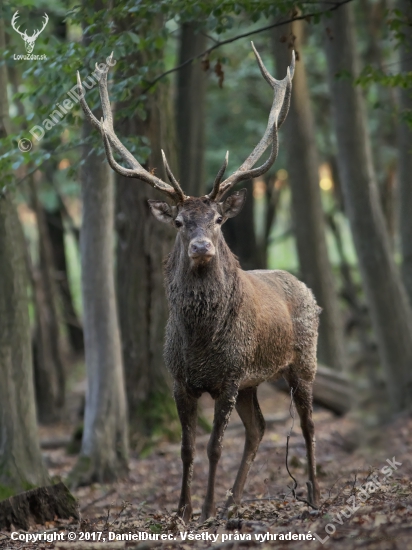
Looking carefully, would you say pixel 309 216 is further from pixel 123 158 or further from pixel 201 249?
pixel 201 249

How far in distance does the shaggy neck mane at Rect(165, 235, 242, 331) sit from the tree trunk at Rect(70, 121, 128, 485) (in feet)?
12.6

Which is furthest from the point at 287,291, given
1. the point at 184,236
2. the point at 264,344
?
the point at 184,236

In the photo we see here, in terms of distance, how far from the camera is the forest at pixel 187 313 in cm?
750

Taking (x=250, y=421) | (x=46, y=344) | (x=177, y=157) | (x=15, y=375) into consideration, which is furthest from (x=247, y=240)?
(x=250, y=421)

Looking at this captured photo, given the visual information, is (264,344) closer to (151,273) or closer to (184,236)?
(184,236)

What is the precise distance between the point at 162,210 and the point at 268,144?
1.31 metres

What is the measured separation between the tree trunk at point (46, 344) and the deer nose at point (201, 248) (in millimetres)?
12900

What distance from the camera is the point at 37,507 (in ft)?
27.3

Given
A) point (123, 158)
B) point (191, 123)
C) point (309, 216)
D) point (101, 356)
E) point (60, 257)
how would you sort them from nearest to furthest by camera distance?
point (123, 158)
point (101, 356)
point (191, 123)
point (309, 216)
point (60, 257)

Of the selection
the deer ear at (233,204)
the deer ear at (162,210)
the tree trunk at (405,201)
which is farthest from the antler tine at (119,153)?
the tree trunk at (405,201)

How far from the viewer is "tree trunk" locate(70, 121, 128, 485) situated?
11.3 m

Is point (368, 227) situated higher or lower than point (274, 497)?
higher

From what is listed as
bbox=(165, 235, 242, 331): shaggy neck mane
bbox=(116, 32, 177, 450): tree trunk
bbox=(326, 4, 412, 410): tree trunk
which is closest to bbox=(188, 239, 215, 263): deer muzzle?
bbox=(165, 235, 242, 331): shaggy neck mane

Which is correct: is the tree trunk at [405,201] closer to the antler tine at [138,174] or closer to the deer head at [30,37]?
the deer head at [30,37]
